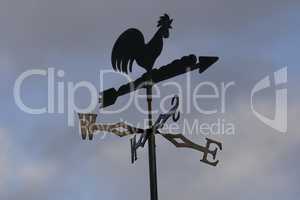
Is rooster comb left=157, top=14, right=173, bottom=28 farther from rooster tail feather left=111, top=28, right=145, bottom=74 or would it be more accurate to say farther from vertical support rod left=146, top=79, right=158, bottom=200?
vertical support rod left=146, top=79, right=158, bottom=200

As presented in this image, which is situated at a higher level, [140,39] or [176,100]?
[140,39]

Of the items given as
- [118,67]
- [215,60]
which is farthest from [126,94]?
[215,60]

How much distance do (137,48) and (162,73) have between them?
0.59 m

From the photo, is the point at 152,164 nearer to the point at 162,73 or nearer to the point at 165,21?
the point at 162,73

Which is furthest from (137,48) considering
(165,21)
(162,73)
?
(162,73)

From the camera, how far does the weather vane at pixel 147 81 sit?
5.48 meters

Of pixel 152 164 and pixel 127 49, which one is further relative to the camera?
pixel 127 49

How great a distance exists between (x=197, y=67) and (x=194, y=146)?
0.95 m

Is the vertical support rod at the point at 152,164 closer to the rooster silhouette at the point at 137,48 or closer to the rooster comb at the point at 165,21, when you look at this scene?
the rooster silhouette at the point at 137,48

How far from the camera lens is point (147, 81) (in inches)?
217

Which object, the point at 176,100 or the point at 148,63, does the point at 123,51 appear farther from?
the point at 176,100

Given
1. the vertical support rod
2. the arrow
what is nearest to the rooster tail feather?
the arrow

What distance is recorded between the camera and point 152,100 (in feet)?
18.3

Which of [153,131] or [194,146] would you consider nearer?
[153,131]
